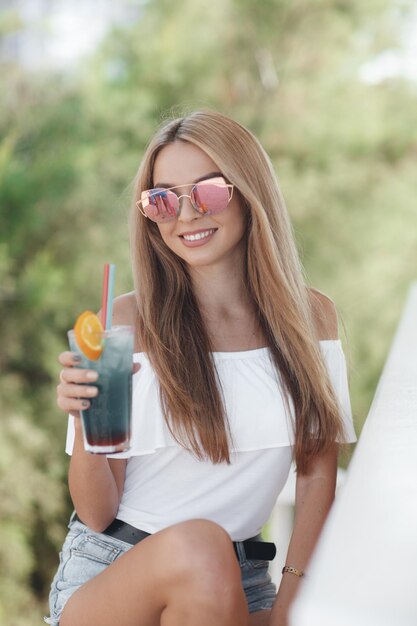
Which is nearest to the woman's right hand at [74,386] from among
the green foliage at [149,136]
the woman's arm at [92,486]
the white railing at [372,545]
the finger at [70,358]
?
the finger at [70,358]

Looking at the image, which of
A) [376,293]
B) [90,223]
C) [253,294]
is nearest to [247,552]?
[253,294]

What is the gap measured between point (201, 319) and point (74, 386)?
0.54 metres

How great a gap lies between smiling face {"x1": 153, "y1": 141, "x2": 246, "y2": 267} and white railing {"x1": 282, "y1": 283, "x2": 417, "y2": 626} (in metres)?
0.67

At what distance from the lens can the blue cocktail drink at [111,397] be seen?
1312mm

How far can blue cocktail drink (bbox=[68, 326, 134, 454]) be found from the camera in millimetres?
1312

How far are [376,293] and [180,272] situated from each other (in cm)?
631

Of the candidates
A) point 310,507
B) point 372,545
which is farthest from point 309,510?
point 372,545

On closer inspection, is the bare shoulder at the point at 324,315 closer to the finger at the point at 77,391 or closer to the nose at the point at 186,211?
the nose at the point at 186,211

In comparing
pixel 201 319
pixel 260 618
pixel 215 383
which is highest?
pixel 201 319

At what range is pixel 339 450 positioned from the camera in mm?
1750

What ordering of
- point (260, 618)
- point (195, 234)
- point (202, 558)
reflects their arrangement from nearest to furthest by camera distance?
point (202, 558)
point (260, 618)
point (195, 234)

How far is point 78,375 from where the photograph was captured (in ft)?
4.28

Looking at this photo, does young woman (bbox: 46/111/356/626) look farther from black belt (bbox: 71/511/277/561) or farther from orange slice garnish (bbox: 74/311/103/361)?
orange slice garnish (bbox: 74/311/103/361)

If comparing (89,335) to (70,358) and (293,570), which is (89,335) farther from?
(293,570)
